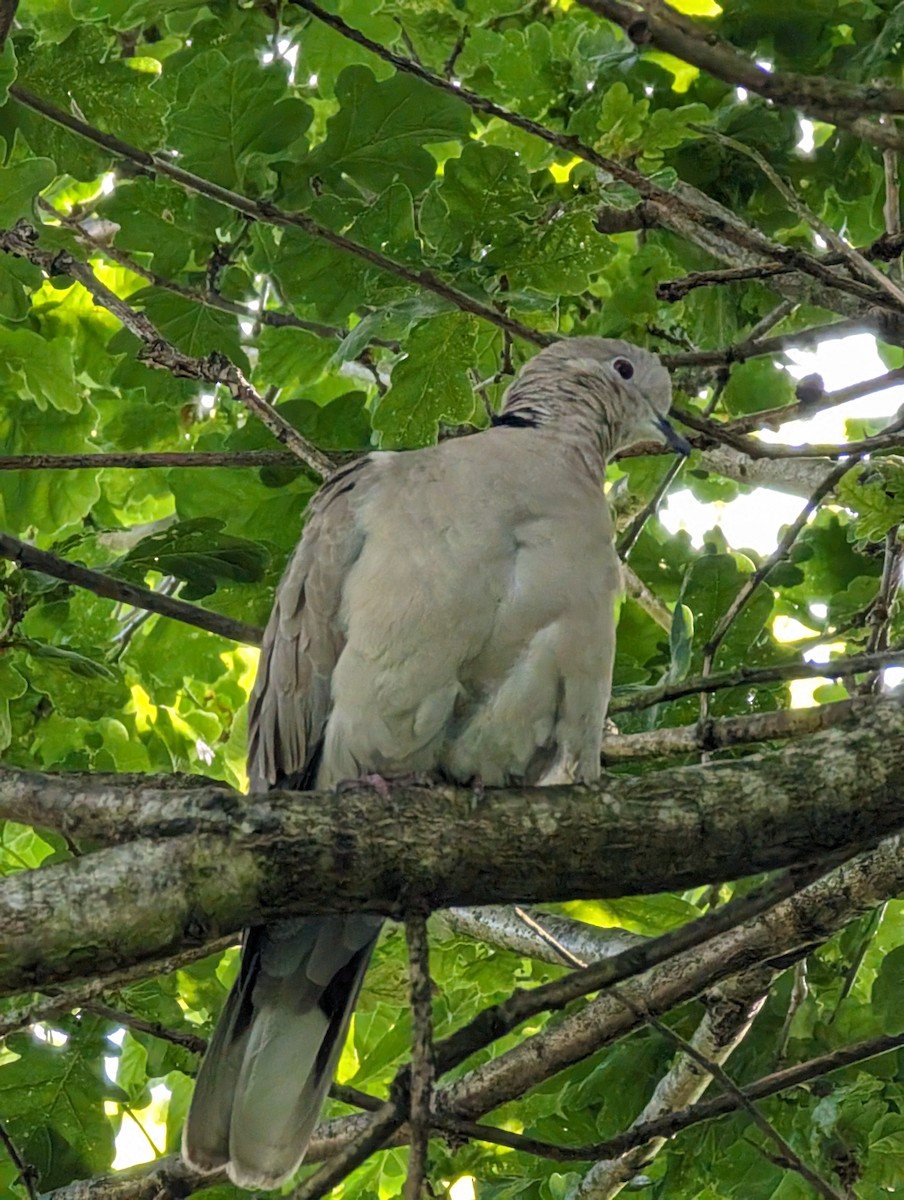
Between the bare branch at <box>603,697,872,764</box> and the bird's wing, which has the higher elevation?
the bird's wing

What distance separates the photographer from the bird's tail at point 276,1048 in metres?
2.99

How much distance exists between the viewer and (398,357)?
3.87m

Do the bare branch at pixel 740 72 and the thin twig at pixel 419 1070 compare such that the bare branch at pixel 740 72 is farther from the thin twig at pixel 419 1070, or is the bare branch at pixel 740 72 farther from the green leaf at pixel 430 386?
the green leaf at pixel 430 386

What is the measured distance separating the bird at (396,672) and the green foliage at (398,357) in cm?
24

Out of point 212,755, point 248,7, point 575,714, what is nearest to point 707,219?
point 575,714

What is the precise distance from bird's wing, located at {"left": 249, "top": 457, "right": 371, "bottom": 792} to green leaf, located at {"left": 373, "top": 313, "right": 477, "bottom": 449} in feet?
0.46

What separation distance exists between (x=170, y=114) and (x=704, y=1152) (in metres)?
2.85

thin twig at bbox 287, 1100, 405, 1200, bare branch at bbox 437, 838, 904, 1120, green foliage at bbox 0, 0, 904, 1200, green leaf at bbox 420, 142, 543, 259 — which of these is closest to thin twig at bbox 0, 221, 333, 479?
green foliage at bbox 0, 0, 904, 1200

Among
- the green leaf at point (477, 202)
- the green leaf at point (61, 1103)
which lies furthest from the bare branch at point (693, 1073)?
the green leaf at point (477, 202)

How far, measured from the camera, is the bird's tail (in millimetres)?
2986

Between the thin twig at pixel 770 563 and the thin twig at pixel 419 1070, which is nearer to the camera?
the thin twig at pixel 419 1070

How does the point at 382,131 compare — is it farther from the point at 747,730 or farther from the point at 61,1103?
the point at 61,1103

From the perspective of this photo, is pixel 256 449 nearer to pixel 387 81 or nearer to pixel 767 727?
pixel 387 81

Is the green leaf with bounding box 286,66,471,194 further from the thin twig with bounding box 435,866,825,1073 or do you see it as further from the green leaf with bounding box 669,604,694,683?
the thin twig with bounding box 435,866,825,1073
